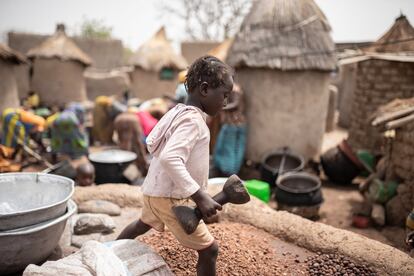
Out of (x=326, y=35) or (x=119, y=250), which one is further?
(x=326, y=35)

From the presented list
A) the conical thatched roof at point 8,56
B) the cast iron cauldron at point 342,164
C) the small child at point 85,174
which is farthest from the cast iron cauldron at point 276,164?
the conical thatched roof at point 8,56

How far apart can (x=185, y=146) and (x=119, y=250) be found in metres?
0.91

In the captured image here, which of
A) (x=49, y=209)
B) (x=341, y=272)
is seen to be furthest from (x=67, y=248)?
(x=341, y=272)

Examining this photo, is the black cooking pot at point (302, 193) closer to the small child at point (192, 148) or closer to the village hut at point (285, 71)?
the village hut at point (285, 71)

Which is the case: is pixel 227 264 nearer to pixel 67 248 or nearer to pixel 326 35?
pixel 67 248

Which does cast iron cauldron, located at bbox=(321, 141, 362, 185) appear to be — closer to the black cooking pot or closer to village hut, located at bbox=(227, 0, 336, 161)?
village hut, located at bbox=(227, 0, 336, 161)

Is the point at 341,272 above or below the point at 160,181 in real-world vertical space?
below

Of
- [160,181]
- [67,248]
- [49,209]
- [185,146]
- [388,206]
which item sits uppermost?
[185,146]

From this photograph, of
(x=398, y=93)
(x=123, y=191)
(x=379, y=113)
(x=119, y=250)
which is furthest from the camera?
(x=398, y=93)

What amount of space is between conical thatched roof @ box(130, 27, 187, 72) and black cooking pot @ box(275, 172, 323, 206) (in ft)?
33.3

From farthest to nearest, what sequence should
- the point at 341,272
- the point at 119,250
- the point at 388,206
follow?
1. the point at 388,206
2. the point at 341,272
3. the point at 119,250

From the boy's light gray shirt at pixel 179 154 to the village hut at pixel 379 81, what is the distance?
681cm

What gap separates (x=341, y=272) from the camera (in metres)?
2.58

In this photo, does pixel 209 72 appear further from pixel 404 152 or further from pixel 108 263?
pixel 404 152
